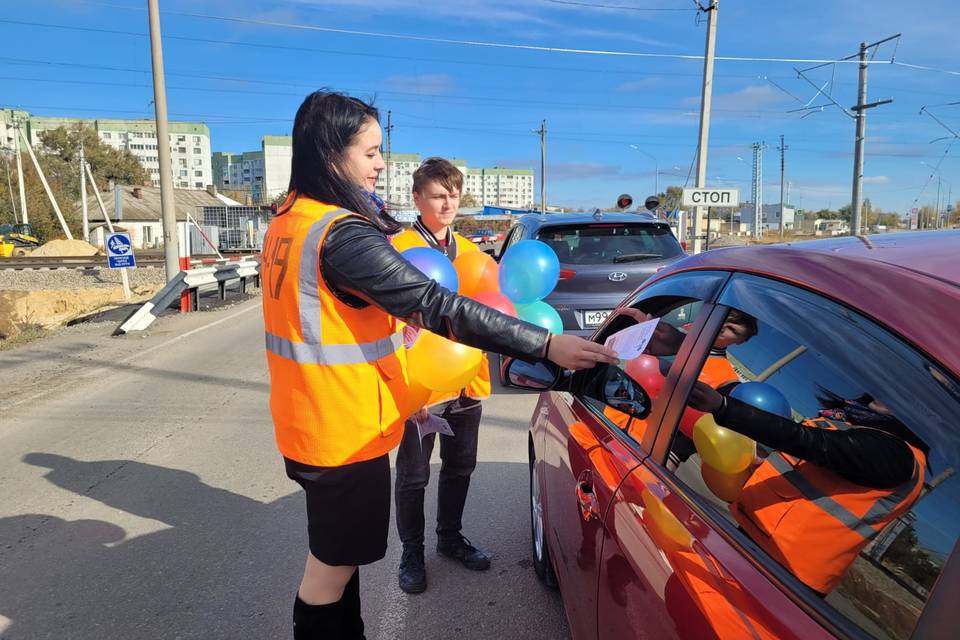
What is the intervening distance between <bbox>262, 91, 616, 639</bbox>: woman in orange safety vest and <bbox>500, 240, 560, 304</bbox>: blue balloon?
3.35 ft

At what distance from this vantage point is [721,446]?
1645 mm

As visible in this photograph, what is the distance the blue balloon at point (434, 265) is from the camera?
2.59 metres

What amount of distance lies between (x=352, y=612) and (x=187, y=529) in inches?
82.5

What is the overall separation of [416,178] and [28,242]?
45.3 meters

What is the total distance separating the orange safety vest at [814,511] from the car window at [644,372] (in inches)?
15.6

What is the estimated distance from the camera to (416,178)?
→ 136 inches

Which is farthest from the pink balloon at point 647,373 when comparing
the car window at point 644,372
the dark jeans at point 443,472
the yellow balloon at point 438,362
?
the dark jeans at point 443,472

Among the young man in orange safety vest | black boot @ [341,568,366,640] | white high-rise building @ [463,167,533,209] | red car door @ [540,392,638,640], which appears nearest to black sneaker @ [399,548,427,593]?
the young man in orange safety vest

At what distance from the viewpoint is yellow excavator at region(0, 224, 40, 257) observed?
35.2 metres

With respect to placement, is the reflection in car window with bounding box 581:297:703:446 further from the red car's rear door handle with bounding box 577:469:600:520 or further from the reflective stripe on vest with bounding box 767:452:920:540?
the reflective stripe on vest with bounding box 767:452:920:540

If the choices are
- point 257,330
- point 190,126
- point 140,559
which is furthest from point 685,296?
point 190,126

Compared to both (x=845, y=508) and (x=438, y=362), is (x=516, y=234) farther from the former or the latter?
(x=845, y=508)

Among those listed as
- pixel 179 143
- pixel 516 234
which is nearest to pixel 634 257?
pixel 516 234

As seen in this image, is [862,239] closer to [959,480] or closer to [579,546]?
[959,480]
